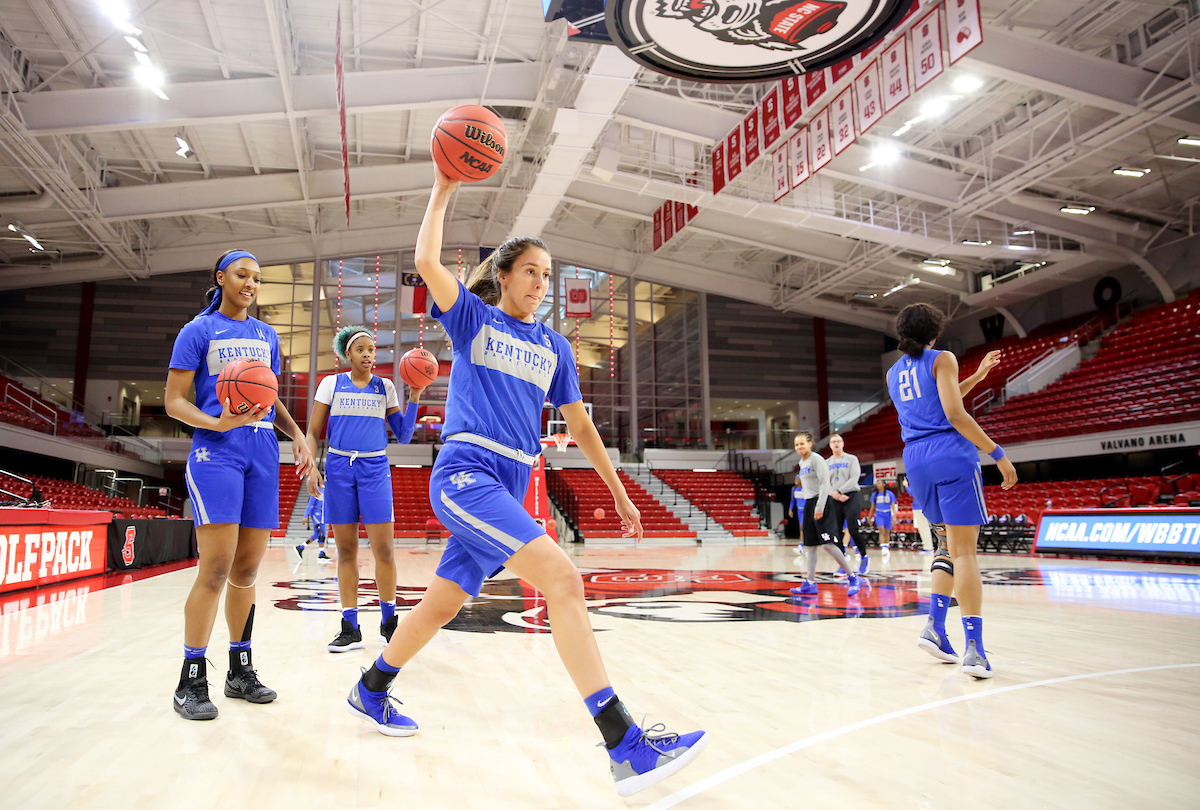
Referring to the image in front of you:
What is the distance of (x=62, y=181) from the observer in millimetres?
15086

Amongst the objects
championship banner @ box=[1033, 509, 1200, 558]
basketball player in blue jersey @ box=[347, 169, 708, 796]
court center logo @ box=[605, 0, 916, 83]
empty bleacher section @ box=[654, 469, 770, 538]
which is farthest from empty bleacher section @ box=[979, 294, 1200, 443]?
basketball player in blue jersey @ box=[347, 169, 708, 796]

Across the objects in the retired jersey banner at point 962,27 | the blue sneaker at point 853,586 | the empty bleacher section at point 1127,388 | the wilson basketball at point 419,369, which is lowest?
the blue sneaker at point 853,586

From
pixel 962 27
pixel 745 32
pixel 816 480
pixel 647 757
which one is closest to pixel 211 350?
pixel 647 757

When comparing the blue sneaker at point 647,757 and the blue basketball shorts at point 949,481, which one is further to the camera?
the blue basketball shorts at point 949,481

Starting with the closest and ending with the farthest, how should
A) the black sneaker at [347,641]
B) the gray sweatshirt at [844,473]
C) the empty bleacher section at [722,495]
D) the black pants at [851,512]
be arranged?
the black sneaker at [347,641]
the gray sweatshirt at [844,473]
the black pants at [851,512]
the empty bleacher section at [722,495]

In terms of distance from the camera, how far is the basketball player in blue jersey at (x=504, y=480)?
182 centimetres

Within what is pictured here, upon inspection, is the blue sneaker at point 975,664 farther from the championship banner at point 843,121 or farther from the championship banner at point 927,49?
the championship banner at point 843,121

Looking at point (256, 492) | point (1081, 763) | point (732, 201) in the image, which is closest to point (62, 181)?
point (732, 201)

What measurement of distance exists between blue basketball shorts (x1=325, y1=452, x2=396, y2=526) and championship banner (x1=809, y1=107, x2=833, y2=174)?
34.4ft

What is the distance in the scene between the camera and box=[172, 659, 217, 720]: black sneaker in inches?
94.7

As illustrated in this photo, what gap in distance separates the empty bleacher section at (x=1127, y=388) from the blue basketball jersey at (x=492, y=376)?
54.2 ft

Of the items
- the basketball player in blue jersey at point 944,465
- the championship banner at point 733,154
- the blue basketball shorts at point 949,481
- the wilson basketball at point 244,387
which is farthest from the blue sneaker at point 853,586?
the championship banner at point 733,154

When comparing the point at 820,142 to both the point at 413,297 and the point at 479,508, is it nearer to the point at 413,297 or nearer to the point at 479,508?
the point at 413,297

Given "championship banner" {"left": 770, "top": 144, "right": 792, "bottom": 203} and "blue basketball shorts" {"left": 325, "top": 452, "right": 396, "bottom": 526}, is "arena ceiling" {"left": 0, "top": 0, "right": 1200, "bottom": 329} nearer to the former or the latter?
"championship banner" {"left": 770, "top": 144, "right": 792, "bottom": 203}
